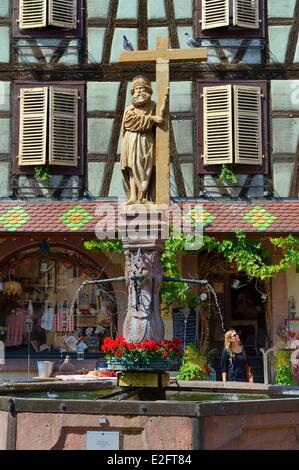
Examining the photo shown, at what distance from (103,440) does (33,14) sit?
11.3m

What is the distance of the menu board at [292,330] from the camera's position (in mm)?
16328

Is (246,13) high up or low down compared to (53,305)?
up

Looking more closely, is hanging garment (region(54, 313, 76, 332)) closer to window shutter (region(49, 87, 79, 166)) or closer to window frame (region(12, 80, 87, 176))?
window frame (region(12, 80, 87, 176))

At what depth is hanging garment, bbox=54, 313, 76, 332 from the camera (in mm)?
16906

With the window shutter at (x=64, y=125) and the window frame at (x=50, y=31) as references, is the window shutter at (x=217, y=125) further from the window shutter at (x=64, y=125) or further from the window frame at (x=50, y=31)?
the window frame at (x=50, y=31)

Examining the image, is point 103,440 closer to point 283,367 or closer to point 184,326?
point 283,367

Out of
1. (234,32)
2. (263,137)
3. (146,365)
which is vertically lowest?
(146,365)

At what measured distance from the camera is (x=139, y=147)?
9742mm

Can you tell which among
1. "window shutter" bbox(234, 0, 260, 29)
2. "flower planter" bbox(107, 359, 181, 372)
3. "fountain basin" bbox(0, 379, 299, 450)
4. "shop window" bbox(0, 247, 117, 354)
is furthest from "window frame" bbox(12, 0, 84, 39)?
"fountain basin" bbox(0, 379, 299, 450)

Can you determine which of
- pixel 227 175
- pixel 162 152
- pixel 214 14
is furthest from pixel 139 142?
pixel 214 14

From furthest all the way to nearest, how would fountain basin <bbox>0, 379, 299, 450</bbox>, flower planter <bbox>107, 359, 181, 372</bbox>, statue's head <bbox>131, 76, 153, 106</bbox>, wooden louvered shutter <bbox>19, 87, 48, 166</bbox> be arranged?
wooden louvered shutter <bbox>19, 87, 48, 166</bbox> < statue's head <bbox>131, 76, 153, 106</bbox> < flower planter <bbox>107, 359, 181, 372</bbox> < fountain basin <bbox>0, 379, 299, 450</bbox>

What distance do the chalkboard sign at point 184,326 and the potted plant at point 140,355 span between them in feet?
24.4

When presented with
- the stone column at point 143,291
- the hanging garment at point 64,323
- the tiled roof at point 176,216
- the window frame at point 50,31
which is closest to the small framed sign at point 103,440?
the stone column at point 143,291
